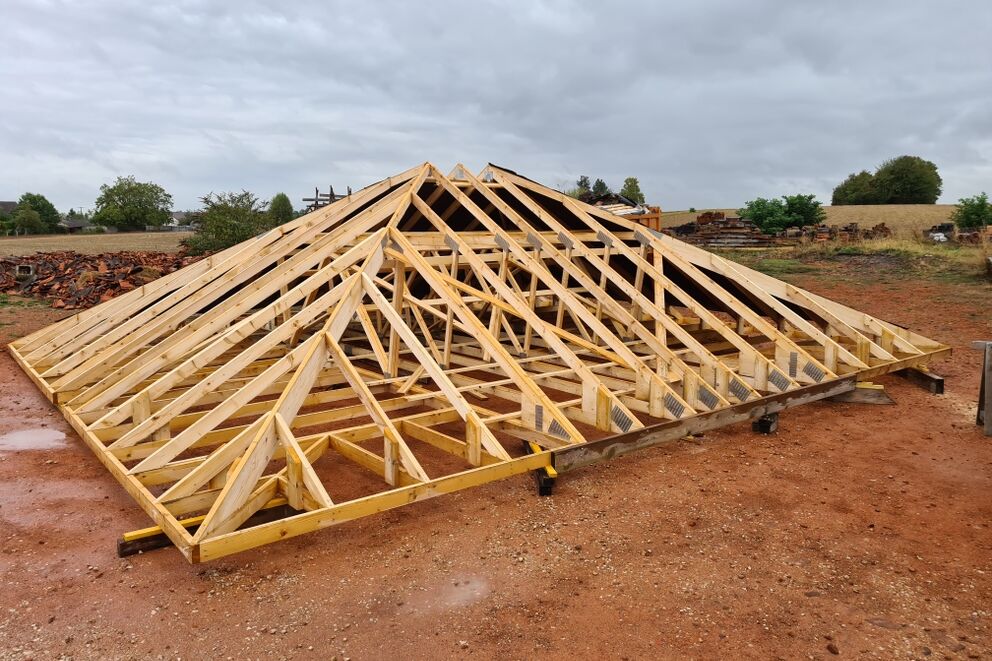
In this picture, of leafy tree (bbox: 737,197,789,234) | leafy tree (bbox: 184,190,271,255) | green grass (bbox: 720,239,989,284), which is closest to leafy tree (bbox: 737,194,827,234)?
leafy tree (bbox: 737,197,789,234)

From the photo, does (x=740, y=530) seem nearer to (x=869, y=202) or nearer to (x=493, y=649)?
(x=493, y=649)

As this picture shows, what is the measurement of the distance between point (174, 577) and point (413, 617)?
4.80 ft

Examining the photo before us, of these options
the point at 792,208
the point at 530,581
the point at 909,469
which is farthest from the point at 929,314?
the point at 792,208

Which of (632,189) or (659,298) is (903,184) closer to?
(632,189)

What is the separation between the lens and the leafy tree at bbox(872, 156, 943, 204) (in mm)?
59906

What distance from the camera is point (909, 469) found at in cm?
539

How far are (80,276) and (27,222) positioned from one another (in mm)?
56434

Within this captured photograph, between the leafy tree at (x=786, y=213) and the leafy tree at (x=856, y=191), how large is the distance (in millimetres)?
31721

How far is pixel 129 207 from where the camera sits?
69688 millimetres

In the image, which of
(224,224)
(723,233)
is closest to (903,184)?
(723,233)

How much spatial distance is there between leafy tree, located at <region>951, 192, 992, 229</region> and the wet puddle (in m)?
36.2

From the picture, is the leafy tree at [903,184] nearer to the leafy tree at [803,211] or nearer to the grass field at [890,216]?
the grass field at [890,216]

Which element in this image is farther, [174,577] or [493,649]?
[174,577]

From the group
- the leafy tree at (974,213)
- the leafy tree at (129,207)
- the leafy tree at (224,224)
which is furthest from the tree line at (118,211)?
the leafy tree at (974,213)
